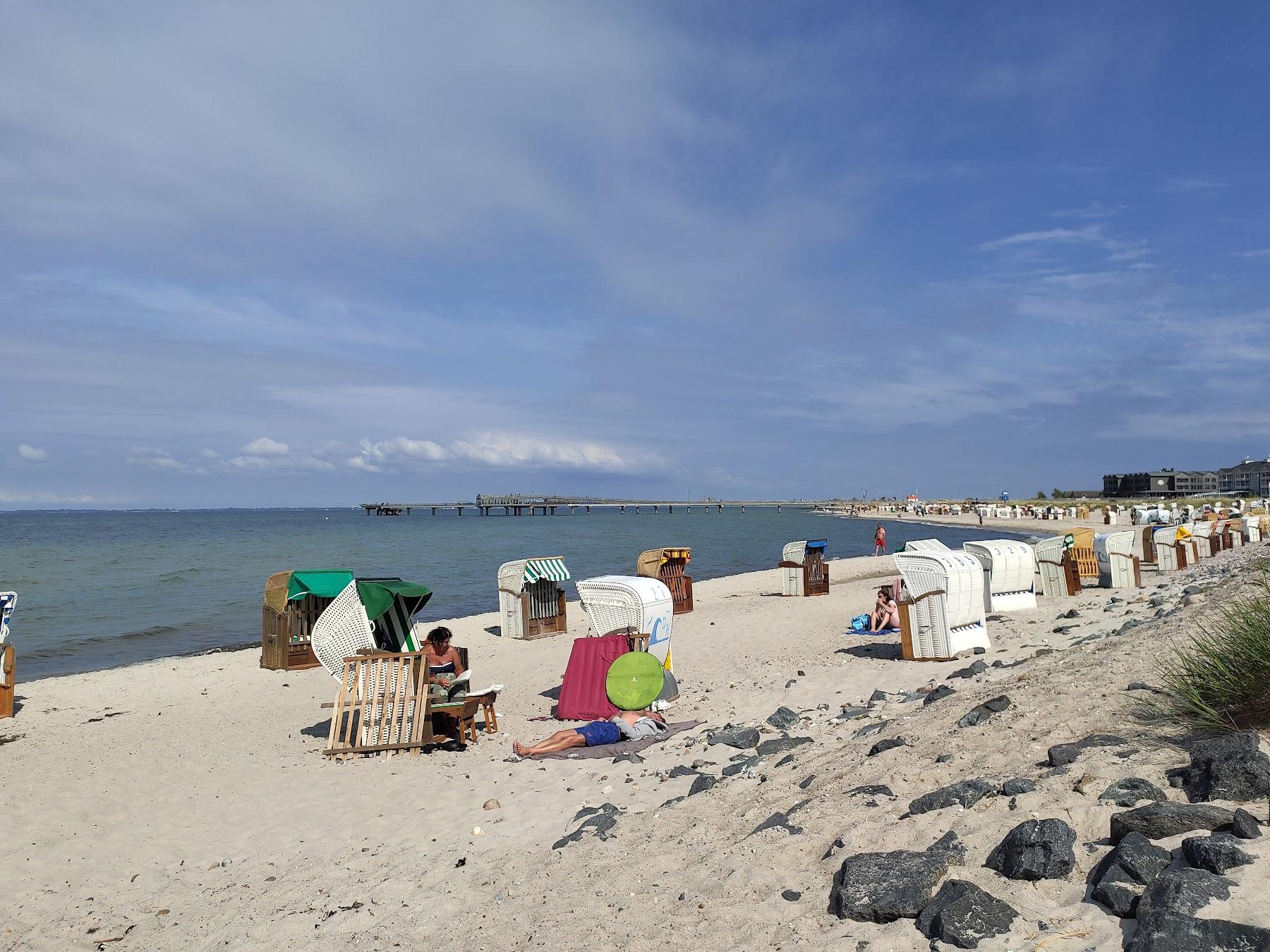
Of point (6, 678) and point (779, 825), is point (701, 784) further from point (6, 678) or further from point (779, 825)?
point (6, 678)

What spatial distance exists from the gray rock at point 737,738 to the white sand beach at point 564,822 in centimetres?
13

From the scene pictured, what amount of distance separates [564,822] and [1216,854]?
453 cm

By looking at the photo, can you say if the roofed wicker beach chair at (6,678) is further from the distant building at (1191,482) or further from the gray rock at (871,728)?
the distant building at (1191,482)

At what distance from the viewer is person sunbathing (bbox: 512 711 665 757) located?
9.06 m

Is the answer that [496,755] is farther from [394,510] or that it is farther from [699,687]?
[394,510]

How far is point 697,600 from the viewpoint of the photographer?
2542cm

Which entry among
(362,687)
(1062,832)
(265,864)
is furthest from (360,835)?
(1062,832)

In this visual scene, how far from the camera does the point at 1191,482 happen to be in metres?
134

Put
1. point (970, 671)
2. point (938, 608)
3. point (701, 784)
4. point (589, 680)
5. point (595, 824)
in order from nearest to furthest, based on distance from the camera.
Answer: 1. point (595, 824)
2. point (701, 784)
3. point (970, 671)
4. point (589, 680)
5. point (938, 608)

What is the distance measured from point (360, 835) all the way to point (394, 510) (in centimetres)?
18420

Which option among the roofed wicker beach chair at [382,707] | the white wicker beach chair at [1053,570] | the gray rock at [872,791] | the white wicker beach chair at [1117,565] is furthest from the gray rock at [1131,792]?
the white wicker beach chair at [1117,565]

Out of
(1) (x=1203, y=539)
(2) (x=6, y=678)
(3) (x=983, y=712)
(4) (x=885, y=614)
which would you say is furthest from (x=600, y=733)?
(1) (x=1203, y=539)

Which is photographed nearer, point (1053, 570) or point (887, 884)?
point (887, 884)

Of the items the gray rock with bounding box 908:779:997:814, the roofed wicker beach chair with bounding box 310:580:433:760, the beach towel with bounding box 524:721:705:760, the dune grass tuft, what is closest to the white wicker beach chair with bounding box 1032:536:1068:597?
the beach towel with bounding box 524:721:705:760
